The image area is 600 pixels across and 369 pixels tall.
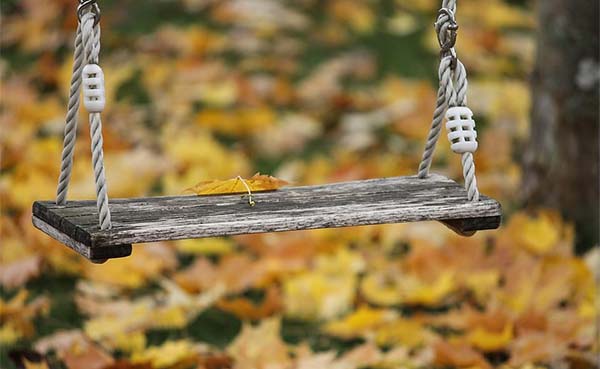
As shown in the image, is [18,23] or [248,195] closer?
[248,195]

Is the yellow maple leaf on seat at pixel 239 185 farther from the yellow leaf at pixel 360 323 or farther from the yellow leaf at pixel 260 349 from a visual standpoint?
the yellow leaf at pixel 360 323

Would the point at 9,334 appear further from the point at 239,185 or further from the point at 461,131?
the point at 461,131

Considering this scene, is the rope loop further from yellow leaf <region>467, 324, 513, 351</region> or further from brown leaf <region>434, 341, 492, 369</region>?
yellow leaf <region>467, 324, 513, 351</region>

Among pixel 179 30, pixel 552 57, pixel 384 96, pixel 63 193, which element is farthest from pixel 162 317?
pixel 179 30

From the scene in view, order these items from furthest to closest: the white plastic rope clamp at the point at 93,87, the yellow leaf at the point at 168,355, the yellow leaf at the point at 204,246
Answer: the yellow leaf at the point at 204,246 < the yellow leaf at the point at 168,355 < the white plastic rope clamp at the point at 93,87

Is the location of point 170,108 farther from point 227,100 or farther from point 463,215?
point 463,215

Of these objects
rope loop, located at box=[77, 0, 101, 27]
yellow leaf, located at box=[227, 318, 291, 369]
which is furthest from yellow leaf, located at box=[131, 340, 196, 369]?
rope loop, located at box=[77, 0, 101, 27]

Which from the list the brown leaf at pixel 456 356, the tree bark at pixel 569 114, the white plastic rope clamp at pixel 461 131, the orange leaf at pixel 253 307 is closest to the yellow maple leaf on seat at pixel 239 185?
the white plastic rope clamp at pixel 461 131
